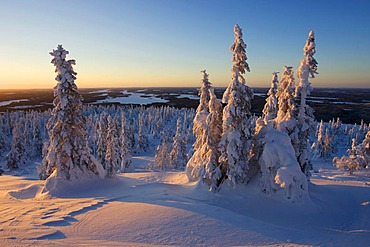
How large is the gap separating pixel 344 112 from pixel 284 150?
15551 centimetres

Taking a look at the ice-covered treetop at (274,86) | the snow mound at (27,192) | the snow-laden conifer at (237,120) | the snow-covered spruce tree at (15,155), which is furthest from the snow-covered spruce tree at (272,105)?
the snow-covered spruce tree at (15,155)

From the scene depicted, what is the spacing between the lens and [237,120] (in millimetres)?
16781

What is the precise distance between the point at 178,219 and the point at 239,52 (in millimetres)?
12291

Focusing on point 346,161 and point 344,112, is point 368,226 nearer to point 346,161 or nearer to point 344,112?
point 346,161

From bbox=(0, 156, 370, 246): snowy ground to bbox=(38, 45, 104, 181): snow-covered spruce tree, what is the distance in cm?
180

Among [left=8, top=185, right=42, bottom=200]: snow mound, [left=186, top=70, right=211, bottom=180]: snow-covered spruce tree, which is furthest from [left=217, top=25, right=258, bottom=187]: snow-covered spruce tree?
[left=8, top=185, right=42, bottom=200]: snow mound

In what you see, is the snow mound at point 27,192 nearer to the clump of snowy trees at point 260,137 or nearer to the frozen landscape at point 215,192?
the frozen landscape at point 215,192

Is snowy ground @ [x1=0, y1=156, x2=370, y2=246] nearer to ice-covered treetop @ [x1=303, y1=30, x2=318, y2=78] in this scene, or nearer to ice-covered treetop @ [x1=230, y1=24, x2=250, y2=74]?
ice-covered treetop @ [x1=230, y1=24, x2=250, y2=74]

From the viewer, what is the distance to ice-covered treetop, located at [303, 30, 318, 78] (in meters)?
17.7

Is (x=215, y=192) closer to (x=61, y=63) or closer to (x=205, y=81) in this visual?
(x=205, y=81)

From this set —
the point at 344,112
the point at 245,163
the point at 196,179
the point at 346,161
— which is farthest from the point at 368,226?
the point at 344,112

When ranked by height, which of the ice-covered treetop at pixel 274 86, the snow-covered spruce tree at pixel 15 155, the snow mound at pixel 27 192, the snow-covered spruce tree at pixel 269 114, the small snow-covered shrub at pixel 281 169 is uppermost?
the ice-covered treetop at pixel 274 86

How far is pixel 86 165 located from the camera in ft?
65.1

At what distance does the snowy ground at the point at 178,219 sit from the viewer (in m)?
9.17
